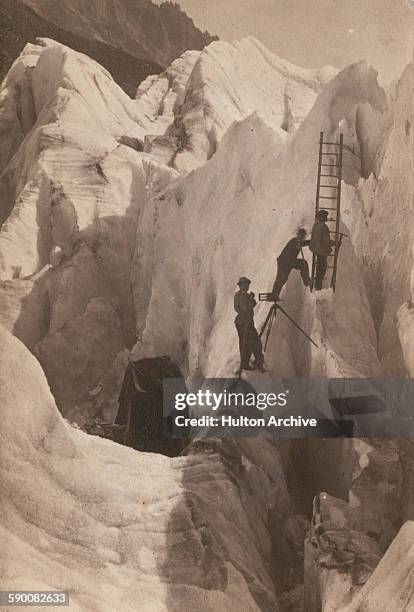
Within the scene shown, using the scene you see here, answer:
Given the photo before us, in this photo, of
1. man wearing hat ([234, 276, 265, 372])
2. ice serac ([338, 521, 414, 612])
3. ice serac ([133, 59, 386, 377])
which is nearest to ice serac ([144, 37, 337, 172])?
ice serac ([133, 59, 386, 377])

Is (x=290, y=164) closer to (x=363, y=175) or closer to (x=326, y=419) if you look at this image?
(x=363, y=175)

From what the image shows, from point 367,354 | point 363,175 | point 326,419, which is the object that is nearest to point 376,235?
point 363,175

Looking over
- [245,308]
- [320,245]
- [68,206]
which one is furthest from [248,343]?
[68,206]

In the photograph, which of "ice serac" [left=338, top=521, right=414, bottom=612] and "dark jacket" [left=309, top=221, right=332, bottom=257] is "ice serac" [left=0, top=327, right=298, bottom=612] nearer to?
"ice serac" [left=338, top=521, right=414, bottom=612]

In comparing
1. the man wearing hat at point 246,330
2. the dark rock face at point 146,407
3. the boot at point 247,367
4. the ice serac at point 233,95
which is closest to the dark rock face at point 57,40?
the ice serac at point 233,95

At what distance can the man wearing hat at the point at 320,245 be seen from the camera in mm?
5129

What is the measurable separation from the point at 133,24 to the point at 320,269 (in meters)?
1.86

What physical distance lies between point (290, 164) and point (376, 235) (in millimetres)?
646

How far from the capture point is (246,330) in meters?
5.07

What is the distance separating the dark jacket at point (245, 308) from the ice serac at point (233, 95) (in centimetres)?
123

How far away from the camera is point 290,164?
5.49 meters

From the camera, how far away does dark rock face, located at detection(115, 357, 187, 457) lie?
16.2 ft

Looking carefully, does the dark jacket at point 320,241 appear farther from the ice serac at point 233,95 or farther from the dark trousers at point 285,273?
the ice serac at point 233,95

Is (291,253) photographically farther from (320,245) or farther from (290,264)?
(320,245)
